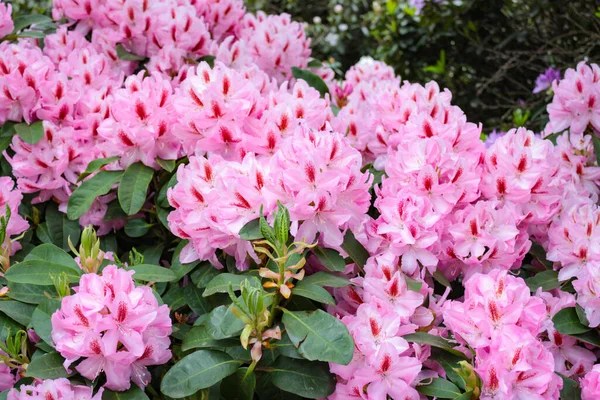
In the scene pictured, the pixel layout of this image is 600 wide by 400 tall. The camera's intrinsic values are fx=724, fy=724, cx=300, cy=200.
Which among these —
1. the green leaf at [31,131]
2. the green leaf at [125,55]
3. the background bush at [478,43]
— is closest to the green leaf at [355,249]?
the green leaf at [31,131]

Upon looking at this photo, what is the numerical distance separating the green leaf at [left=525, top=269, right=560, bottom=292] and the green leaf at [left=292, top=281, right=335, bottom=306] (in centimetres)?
49

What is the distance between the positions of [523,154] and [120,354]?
35.1 inches

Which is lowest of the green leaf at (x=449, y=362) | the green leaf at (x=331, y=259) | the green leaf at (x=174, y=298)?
the green leaf at (x=174, y=298)

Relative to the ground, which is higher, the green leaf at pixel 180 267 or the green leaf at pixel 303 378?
the green leaf at pixel 303 378

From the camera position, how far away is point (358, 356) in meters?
1.28

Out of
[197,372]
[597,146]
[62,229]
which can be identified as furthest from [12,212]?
[597,146]

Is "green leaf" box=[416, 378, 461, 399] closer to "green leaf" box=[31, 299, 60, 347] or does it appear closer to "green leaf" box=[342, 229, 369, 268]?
"green leaf" box=[342, 229, 369, 268]

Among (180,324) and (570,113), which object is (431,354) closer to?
(180,324)

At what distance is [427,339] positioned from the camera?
131cm

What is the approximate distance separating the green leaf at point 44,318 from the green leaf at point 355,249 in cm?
55

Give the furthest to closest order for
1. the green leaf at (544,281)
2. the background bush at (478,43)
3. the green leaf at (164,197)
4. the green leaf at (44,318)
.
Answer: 1. the background bush at (478,43)
2. the green leaf at (164,197)
3. the green leaf at (544,281)
4. the green leaf at (44,318)

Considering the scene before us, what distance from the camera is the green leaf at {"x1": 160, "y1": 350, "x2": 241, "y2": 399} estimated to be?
122 centimetres

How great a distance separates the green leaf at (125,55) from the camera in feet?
7.11

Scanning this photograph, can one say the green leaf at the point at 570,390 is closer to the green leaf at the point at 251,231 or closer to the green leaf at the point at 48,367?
the green leaf at the point at 251,231
